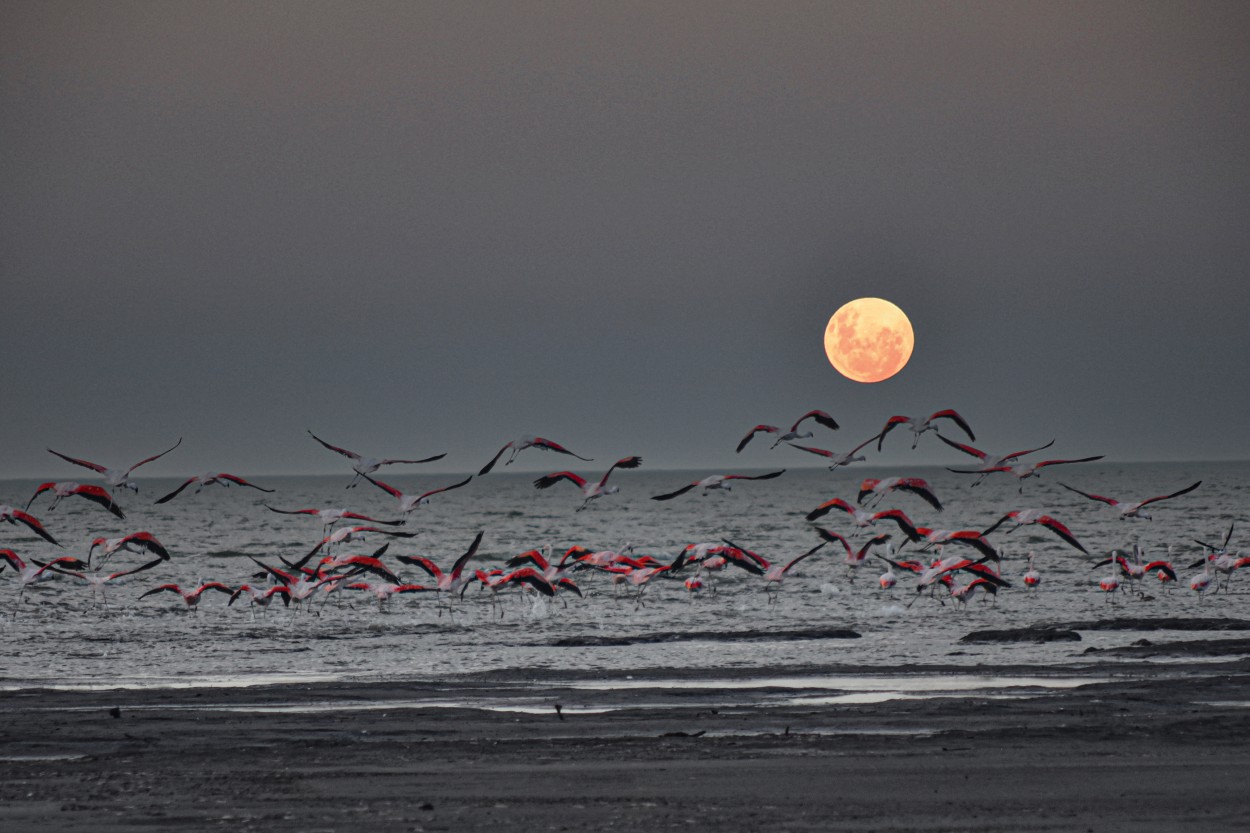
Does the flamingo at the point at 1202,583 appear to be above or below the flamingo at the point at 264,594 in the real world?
below

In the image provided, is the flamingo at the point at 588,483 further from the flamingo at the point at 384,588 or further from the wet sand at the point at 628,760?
the wet sand at the point at 628,760

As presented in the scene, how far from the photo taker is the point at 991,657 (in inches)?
689

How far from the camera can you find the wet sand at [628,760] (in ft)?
29.5

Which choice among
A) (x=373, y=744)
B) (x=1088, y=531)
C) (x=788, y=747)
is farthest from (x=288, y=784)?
(x=1088, y=531)

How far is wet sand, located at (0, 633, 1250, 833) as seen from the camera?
899 centimetres

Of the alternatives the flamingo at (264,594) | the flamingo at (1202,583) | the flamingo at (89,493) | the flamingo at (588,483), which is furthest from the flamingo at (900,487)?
the flamingo at (89,493)

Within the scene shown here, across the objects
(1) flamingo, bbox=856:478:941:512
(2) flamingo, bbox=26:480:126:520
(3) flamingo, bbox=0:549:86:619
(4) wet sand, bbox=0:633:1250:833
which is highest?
(2) flamingo, bbox=26:480:126:520

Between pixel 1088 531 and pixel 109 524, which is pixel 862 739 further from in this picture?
pixel 109 524

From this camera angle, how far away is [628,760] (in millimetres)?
10688

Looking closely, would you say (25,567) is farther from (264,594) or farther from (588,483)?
(588,483)

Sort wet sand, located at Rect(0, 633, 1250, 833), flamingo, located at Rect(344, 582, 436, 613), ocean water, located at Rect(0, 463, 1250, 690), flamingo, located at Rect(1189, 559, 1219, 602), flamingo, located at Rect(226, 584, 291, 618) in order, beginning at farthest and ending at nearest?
flamingo, located at Rect(1189, 559, 1219, 602)
flamingo, located at Rect(344, 582, 436, 613)
flamingo, located at Rect(226, 584, 291, 618)
ocean water, located at Rect(0, 463, 1250, 690)
wet sand, located at Rect(0, 633, 1250, 833)

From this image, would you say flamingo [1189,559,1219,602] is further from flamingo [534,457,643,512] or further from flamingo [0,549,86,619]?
flamingo [0,549,86,619]

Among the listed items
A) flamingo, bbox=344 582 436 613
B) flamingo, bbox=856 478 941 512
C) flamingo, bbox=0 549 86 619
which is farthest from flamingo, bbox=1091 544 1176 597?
flamingo, bbox=0 549 86 619

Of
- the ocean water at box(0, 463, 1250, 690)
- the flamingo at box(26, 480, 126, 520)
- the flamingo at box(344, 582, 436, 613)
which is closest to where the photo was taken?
the ocean water at box(0, 463, 1250, 690)
